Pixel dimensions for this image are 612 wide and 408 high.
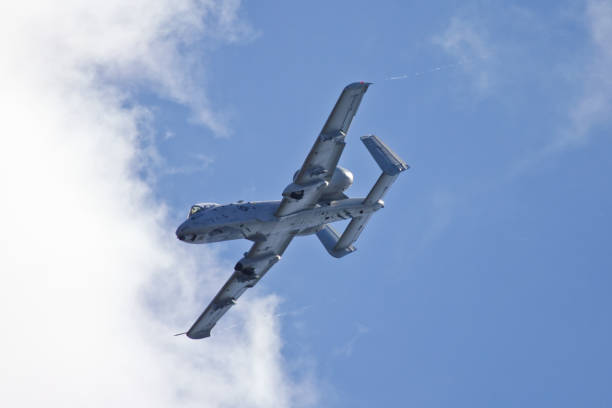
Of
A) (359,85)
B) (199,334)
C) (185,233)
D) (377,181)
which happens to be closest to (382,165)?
(377,181)

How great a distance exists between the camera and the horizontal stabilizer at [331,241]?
2788 inches

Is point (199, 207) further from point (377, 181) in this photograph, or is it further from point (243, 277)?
point (377, 181)

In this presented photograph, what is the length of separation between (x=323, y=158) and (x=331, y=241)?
1280cm

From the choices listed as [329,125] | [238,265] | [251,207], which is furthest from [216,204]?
[329,125]

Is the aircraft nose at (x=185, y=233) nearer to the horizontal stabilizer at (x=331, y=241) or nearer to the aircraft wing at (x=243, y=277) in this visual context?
the aircraft wing at (x=243, y=277)

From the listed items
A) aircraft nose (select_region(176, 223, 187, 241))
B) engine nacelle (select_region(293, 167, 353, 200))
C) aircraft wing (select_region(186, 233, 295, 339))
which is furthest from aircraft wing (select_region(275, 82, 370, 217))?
aircraft nose (select_region(176, 223, 187, 241))

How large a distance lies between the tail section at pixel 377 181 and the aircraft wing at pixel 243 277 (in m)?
5.00

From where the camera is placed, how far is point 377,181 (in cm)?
6725

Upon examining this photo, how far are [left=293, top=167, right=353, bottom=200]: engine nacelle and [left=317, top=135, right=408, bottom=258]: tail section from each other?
2.92 m

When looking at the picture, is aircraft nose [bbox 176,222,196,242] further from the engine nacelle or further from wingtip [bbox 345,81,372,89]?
wingtip [bbox 345,81,372,89]

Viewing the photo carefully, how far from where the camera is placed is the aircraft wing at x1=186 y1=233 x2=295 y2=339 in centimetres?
6919

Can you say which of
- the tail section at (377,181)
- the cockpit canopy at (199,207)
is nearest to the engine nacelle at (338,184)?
the tail section at (377,181)

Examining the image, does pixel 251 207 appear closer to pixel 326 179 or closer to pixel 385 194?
pixel 326 179

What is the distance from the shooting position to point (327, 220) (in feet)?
222
